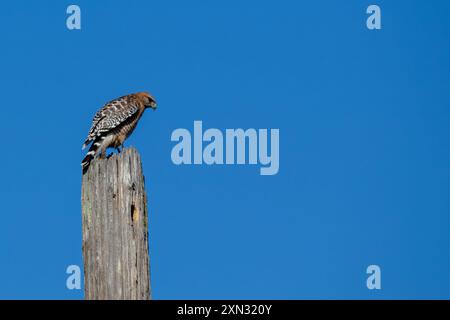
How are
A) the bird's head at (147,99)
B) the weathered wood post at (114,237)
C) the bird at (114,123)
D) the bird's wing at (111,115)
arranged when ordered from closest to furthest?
the weathered wood post at (114,237)
the bird at (114,123)
the bird's wing at (111,115)
the bird's head at (147,99)

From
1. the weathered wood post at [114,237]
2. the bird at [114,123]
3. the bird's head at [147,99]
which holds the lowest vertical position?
the weathered wood post at [114,237]

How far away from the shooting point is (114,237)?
5480 millimetres

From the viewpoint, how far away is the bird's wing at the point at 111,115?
41.2 ft

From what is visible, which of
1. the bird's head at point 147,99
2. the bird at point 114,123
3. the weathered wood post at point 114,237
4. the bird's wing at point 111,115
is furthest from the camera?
the bird's head at point 147,99

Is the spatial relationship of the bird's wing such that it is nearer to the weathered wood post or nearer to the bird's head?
the bird's head

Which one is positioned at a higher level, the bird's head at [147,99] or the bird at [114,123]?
the bird's head at [147,99]

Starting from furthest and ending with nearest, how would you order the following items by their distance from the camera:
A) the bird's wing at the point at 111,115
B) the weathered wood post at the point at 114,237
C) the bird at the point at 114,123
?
the bird's wing at the point at 111,115, the bird at the point at 114,123, the weathered wood post at the point at 114,237

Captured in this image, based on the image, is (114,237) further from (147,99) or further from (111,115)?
(147,99)

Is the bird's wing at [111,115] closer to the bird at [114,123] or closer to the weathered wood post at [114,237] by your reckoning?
the bird at [114,123]

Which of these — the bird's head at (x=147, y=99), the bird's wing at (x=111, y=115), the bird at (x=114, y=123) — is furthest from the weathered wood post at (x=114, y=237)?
the bird's head at (x=147, y=99)

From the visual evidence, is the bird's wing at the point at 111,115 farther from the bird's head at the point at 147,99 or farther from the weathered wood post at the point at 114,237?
the weathered wood post at the point at 114,237

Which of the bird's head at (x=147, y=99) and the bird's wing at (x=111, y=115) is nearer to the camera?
the bird's wing at (x=111, y=115)

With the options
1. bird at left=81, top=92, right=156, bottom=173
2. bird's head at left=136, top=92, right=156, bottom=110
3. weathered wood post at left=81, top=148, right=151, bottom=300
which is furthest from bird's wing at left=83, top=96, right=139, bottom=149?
weathered wood post at left=81, top=148, right=151, bottom=300
